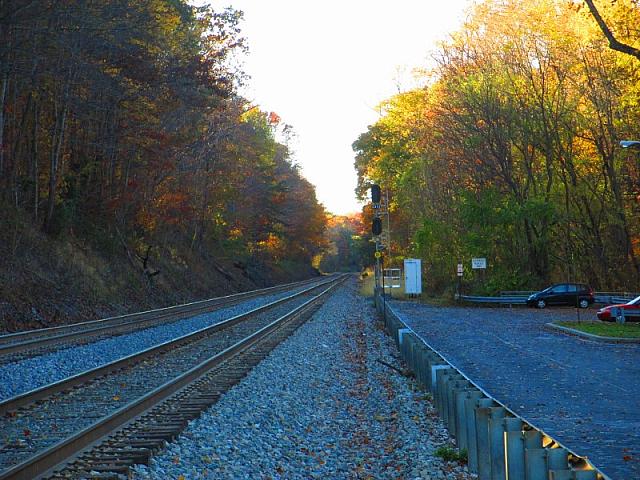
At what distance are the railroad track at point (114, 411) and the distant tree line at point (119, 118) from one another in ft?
37.7

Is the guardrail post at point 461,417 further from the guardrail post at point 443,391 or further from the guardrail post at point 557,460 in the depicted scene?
the guardrail post at point 557,460

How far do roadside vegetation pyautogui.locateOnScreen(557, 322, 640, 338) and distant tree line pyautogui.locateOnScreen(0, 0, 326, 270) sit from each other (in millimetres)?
17478

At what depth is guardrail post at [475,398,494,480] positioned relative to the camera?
23.6ft

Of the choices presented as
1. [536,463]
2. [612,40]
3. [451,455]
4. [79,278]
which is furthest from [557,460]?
[79,278]

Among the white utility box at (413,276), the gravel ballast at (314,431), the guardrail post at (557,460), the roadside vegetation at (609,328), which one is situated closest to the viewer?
the guardrail post at (557,460)

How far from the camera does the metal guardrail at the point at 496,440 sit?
5.54 m

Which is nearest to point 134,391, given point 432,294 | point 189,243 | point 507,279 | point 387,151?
point 507,279

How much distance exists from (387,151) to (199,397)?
54.3 metres

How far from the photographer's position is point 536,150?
43.5 metres

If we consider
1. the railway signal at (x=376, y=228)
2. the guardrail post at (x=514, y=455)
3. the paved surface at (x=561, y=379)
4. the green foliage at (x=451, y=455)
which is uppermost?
the railway signal at (x=376, y=228)

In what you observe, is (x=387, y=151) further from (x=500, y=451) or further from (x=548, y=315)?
(x=500, y=451)

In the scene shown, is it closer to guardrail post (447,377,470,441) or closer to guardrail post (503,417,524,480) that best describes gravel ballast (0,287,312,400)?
guardrail post (447,377,470,441)

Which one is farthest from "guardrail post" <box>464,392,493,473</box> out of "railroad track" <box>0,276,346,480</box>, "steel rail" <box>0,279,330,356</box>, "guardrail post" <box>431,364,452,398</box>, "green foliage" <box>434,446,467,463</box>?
"steel rail" <box>0,279,330,356</box>

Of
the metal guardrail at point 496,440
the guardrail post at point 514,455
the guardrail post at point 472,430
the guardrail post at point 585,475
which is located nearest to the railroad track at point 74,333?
the metal guardrail at point 496,440
